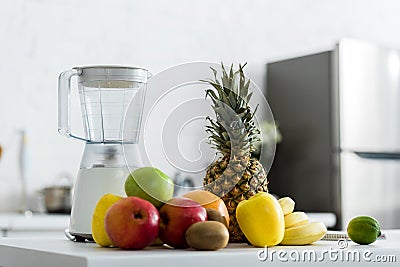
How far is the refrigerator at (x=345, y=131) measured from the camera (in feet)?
12.7

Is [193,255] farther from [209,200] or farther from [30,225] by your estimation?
[30,225]

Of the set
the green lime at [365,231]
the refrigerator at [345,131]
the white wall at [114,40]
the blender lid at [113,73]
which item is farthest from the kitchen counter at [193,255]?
the refrigerator at [345,131]

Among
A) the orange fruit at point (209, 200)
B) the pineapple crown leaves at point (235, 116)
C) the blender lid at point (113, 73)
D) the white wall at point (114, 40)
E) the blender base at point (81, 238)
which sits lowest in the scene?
the blender base at point (81, 238)

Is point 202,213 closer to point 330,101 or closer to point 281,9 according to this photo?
point 330,101

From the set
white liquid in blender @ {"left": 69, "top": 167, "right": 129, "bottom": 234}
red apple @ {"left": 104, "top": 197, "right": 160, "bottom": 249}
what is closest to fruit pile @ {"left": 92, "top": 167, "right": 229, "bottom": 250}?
red apple @ {"left": 104, "top": 197, "right": 160, "bottom": 249}

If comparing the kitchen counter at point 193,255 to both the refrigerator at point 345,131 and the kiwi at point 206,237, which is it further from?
the refrigerator at point 345,131

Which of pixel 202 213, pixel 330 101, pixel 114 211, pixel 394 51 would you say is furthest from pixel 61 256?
pixel 394 51

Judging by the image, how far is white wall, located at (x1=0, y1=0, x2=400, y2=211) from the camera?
3502mm

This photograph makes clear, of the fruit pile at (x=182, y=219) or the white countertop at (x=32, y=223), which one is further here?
the white countertop at (x=32, y=223)

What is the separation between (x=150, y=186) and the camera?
4.03 ft

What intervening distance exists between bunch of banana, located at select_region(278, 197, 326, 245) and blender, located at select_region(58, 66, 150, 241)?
301 mm

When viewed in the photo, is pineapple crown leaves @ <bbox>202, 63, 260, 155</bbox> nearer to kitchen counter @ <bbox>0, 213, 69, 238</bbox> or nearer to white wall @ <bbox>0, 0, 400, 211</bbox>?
kitchen counter @ <bbox>0, 213, 69, 238</bbox>

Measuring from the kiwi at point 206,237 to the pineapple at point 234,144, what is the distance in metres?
0.22

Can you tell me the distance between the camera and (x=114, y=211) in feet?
3.64
